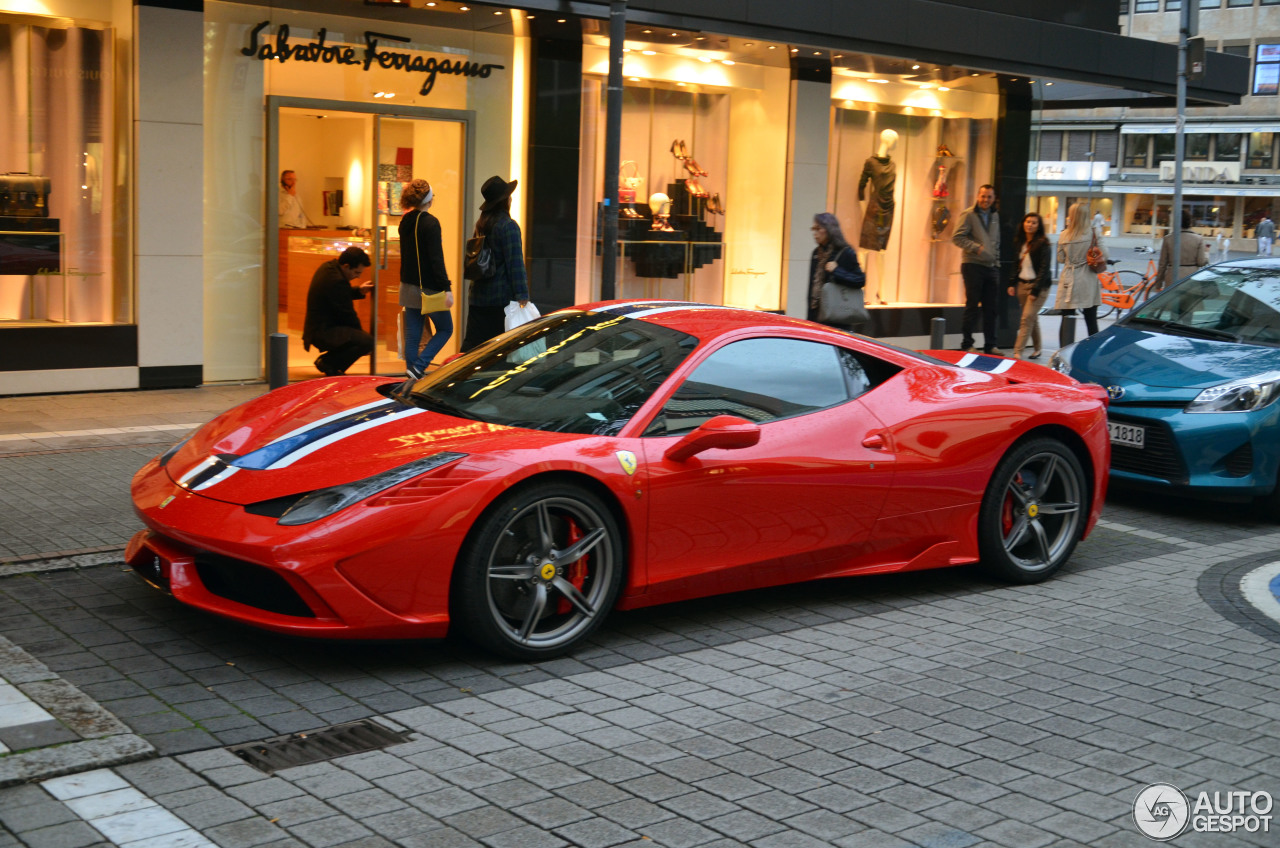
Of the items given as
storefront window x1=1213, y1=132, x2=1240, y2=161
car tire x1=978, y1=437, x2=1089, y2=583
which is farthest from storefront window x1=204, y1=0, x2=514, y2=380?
storefront window x1=1213, y1=132, x2=1240, y2=161

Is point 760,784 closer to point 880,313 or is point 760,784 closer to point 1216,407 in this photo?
point 1216,407

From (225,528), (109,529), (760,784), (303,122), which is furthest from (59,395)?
(760,784)

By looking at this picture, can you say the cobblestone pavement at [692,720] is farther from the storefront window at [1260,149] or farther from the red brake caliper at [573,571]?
the storefront window at [1260,149]

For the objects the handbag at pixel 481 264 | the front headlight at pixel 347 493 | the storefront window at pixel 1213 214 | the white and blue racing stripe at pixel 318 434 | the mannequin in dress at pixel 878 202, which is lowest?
the front headlight at pixel 347 493

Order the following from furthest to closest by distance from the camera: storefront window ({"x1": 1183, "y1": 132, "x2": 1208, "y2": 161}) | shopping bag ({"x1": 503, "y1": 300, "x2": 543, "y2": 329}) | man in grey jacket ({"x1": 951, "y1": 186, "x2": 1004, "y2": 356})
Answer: storefront window ({"x1": 1183, "y1": 132, "x2": 1208, "y2": 161})
man in grey jacket ({"x1": 951, "y1": 186, "x2": 1004, "y2": 356})
shopping bag ({"x1": 503, "y1": 300, "x2": 543, "y2": 329})

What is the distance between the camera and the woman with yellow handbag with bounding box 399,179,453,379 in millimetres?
10875

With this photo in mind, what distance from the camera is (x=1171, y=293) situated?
10.2m

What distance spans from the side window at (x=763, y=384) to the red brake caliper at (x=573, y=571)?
0.55 meters

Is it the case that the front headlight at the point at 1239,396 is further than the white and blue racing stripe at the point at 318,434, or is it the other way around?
the front headlight at the point at 1239,396

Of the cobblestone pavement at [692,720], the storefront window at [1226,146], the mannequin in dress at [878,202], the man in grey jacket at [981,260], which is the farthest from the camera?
the storefront window at [1226,146]

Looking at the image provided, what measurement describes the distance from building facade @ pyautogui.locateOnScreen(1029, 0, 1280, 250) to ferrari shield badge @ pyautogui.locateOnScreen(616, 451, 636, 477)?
198 feet

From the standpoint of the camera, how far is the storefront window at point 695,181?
15.6 meters

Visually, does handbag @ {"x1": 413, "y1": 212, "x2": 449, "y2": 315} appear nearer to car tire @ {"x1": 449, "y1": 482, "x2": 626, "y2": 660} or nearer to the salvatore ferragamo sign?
the salvatore ferragamo sign

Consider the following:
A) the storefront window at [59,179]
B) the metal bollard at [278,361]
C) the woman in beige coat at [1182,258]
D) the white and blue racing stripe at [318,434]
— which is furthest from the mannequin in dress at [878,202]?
the white and blue racing stripe at [318,434]
